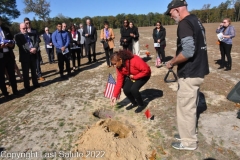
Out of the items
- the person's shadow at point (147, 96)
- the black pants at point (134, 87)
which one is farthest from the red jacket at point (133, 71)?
the person's shadow at point (147, 96)

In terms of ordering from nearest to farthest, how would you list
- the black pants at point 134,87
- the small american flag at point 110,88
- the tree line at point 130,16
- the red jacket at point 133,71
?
the red jacket at point 133,71 < the black pants at point 134,87 < the small american flag at point 110,88 < the tree line at point 130,16

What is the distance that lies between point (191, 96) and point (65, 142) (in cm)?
228

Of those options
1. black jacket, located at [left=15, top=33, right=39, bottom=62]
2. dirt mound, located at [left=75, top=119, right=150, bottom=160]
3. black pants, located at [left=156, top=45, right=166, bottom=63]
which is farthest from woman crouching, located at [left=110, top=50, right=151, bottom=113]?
black pants, located at [left=156, top=45, right=166, bottom=63]

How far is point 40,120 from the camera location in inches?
179

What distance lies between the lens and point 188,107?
120 inches

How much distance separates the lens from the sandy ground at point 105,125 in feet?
10.9

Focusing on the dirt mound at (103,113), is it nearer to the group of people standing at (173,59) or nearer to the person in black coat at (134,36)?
the group of people standing at (173,59)

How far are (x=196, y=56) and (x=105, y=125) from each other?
7.32ft

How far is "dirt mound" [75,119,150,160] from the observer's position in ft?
10.4

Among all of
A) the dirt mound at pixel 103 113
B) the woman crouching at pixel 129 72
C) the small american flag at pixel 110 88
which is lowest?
the dirt mound at pixel 103 113

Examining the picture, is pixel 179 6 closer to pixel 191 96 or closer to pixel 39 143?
pixel 191 96

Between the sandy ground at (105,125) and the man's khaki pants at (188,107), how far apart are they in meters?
0.25

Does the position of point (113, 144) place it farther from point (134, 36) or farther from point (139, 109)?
point (134, 36)

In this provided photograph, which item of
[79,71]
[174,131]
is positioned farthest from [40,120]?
[79,71]
